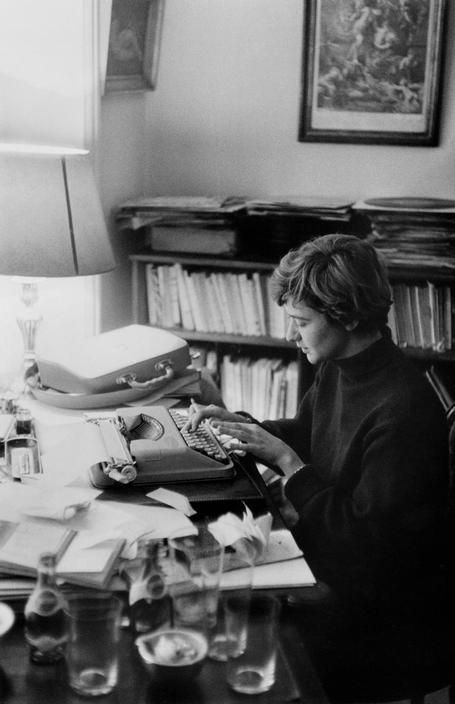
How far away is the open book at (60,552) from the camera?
3.99 ft

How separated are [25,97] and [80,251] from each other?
676mm

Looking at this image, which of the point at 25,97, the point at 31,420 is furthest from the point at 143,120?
the point at 31,420

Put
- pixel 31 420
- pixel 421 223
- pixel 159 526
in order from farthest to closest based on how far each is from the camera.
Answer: pixel 421 223 < pixel 31 420 < pixel 159 526

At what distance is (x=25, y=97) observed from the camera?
8.29 ft

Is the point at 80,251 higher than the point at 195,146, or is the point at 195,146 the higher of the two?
the point at 195,146

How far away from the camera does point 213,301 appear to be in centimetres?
300

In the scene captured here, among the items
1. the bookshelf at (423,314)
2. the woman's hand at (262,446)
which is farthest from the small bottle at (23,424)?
the bookshelf at (423,314)

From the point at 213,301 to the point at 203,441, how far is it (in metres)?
1.34

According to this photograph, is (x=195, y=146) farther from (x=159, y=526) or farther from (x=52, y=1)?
(x=159, y=526)

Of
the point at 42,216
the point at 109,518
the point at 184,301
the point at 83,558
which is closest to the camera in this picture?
the point at 83,558

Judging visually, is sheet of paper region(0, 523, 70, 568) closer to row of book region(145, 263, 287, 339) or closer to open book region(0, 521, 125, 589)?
open book region(0, 521, 125, 589)

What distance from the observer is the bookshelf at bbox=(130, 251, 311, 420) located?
A: 117 inches

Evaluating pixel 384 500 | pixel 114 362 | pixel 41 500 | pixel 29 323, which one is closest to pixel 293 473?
pixel 384 500

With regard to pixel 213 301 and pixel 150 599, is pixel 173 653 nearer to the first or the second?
pixel 150 599
